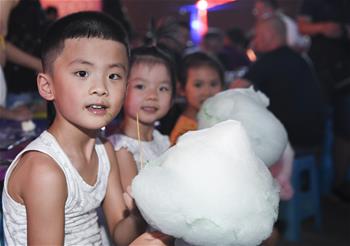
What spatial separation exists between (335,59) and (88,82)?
355 centimetres

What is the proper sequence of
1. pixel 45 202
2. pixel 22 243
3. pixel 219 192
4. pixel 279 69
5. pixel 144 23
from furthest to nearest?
1. pixel 144 23
2. pixel 279 69
3. pixel 22 243
4. pixel 45 202
5. pixel 219 192

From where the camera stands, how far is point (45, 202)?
146 centimetres

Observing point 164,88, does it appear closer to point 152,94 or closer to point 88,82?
point 152,94

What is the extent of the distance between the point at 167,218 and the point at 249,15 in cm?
979

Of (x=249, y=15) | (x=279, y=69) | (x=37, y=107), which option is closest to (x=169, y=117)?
(x=37, y=107)

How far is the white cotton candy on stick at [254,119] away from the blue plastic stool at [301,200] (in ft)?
6.86

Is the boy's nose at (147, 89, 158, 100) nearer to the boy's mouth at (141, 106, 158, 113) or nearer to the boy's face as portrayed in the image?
the boy's mouth at (141, 106, 158, 113)

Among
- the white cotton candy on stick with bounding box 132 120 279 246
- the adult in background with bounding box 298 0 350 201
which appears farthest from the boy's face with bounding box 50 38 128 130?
the adult in background with bounding box 298 0 350 201

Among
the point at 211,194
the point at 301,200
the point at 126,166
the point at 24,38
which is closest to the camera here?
the point at 211,194

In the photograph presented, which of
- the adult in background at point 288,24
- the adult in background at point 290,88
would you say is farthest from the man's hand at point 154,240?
the adult in background at point 288,24

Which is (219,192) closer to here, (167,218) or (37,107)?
(167,218)

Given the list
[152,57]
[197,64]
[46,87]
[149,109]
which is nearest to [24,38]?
[197,64]

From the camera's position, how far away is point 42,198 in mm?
1457

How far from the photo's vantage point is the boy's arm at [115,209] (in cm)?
173
